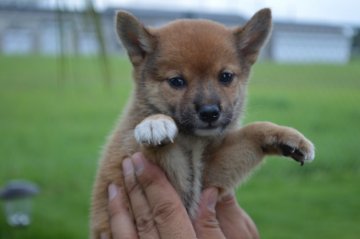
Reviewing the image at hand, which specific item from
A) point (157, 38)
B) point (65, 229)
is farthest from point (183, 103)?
point (65, 229)

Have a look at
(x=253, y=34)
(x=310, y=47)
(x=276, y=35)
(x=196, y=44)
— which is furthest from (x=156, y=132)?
(x=310, y=47)

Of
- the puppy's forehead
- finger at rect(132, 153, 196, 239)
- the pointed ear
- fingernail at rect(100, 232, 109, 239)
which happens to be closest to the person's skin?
finger at rect(132, 153, 196, 239)

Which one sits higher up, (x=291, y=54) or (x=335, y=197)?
(x=291, y=54)

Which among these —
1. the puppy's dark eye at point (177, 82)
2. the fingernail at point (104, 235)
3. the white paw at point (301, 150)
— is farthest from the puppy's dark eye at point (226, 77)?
the fingernail at point (104, 235)

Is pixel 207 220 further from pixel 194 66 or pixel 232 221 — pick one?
pixel 194 66

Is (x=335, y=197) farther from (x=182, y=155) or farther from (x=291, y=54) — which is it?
(x=182, y=155)

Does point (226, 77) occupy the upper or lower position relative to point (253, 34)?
lower

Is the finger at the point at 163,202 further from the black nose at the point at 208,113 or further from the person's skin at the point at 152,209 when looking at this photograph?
the black nose at the point at 208,113
